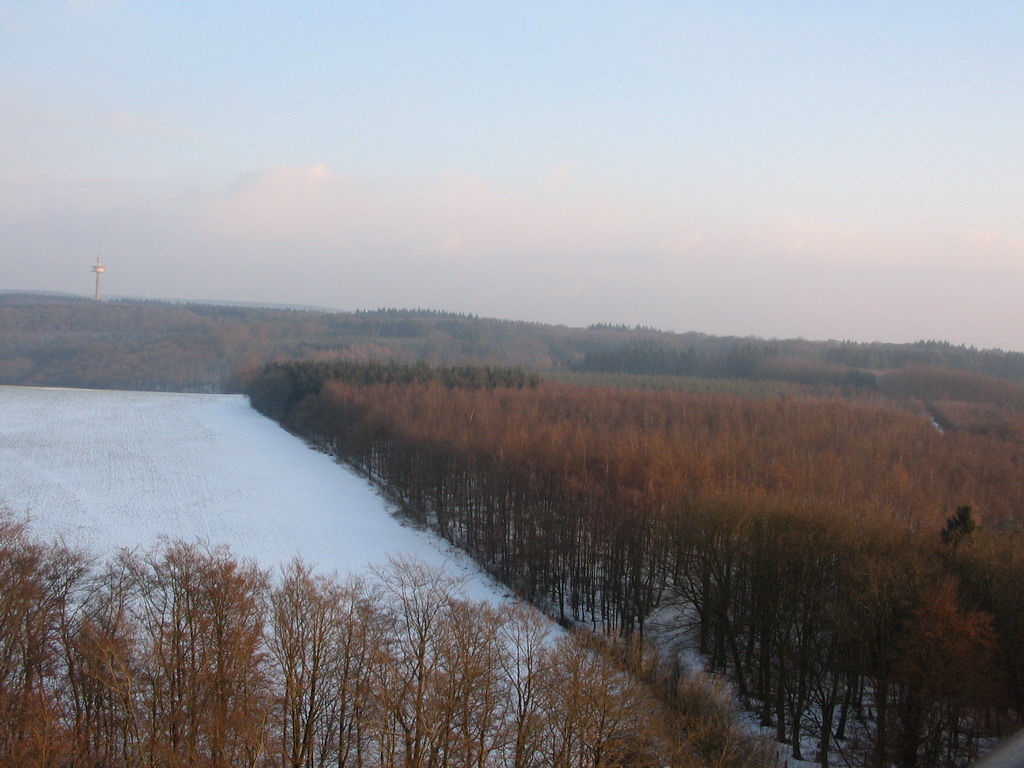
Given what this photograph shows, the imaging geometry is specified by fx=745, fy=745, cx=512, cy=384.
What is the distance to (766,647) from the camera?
23031 mm

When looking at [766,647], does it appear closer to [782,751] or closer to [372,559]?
[782,751]

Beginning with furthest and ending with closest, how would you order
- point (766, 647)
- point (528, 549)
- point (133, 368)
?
point (133, 368)
point (528, 549)
point (766, 647)

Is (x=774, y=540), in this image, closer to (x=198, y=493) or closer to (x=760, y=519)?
(x=760, y=519)

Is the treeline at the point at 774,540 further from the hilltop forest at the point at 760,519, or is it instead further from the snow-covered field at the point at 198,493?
the snow-covered field at the point at 198,493

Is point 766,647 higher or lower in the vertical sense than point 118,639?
lower

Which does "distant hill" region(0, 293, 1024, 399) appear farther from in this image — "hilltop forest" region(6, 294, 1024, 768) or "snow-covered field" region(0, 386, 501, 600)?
"snow-covered field" region(0, 386, 501, 600)

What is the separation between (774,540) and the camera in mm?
23406

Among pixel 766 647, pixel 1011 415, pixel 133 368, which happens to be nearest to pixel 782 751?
pixel 766 647

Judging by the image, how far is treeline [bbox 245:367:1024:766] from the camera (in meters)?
18.4

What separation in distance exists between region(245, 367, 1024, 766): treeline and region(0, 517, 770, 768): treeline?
515 cm

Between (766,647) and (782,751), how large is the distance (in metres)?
3.07

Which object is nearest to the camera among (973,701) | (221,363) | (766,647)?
(973,701)

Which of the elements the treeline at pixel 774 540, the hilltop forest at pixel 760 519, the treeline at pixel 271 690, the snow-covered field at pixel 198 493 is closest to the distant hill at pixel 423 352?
the hilltop forest at pixel 760 519

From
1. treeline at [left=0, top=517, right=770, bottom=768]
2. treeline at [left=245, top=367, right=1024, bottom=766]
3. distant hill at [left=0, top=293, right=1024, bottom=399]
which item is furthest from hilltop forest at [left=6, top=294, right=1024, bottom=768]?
distant hill at [left=0, top=293, right=1024, bottom=399]
